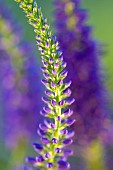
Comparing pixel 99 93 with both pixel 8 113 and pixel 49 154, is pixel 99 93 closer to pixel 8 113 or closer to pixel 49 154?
pixel 8 113

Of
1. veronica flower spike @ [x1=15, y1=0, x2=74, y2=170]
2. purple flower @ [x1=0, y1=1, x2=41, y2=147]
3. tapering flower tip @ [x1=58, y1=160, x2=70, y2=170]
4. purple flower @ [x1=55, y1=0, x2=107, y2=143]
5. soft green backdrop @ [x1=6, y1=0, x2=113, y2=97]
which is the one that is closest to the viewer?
veronica flower spike @ [x1=15, y1=0, x2=74, y2=170]

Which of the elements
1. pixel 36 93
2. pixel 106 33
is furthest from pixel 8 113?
pixel 106 33

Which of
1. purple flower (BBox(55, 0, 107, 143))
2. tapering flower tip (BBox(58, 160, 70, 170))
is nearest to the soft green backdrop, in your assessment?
purple flower (BBox(55, 0, 107, 143))

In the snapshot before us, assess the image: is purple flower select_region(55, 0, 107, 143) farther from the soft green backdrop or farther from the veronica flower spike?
the soft green backdrop

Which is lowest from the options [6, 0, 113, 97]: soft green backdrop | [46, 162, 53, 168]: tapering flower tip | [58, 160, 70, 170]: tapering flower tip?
[46, 162, 53, 168]: tapering flower tip

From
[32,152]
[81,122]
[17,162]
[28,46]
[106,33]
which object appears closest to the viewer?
[81,122]

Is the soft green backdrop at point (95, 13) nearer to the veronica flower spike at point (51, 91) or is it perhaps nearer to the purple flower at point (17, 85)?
the purple flower at point (17, 85)
